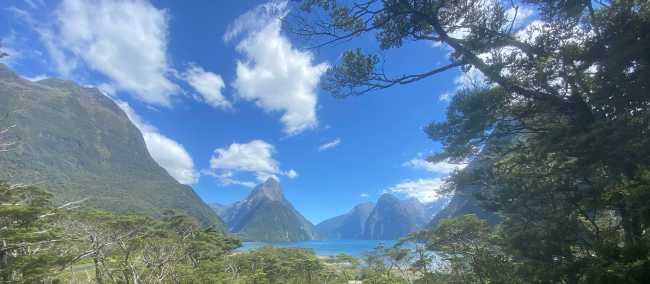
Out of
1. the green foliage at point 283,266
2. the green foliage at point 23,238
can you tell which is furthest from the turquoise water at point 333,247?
the green foliage at point 23,238

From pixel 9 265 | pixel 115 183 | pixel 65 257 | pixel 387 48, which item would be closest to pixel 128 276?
pixel 65 257

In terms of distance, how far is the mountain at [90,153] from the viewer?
92625mm

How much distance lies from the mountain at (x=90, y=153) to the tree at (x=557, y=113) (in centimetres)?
9376

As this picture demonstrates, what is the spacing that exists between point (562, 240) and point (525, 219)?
1.24 m

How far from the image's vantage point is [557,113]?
5.40m

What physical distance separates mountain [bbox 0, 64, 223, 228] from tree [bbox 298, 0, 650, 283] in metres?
93.8

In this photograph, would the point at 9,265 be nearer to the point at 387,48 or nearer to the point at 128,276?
the point at 128,276

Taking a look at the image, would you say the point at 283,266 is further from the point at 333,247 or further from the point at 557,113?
the point at 333,247

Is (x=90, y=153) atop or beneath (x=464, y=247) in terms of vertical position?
atop

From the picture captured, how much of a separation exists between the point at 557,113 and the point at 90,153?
157618 millimetres

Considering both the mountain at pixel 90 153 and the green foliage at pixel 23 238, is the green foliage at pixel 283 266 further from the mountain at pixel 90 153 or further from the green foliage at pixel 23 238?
the mountain at pixel 90 153

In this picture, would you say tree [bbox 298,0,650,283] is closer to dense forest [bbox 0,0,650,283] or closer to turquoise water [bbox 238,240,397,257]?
dense forest [bbox 0,0,650,283]

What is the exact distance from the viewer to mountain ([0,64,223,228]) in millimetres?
92625

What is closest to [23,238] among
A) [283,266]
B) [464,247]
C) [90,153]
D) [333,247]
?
[283,266]
